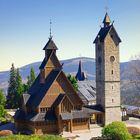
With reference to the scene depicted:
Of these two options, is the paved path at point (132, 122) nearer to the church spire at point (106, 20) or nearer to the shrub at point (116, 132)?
the church spire at point (106, 20)

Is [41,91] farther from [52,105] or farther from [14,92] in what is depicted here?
[14,92]

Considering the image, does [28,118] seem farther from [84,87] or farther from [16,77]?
[16,77]

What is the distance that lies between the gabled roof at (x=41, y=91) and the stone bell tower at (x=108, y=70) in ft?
26.4

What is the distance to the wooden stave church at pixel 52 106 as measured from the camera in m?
47.1

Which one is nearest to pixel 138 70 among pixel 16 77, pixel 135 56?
pixel 135 56

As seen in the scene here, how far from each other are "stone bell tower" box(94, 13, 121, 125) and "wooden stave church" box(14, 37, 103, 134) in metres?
3.75

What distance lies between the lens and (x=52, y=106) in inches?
1892

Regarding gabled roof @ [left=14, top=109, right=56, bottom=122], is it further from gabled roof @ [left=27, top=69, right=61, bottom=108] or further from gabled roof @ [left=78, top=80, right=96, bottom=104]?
gabled roof @ [left=78, top=80, right=96, bottom=104]

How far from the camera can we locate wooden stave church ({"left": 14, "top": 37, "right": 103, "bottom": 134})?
47.1m

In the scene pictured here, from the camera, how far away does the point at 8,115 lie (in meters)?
65.2

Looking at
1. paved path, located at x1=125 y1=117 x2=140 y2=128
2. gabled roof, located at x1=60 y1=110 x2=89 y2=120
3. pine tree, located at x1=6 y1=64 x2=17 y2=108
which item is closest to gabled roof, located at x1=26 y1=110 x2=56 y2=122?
gabled roof, located at x1=60 y1=110 x2=89 y2=120

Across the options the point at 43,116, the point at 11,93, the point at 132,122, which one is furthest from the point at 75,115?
the point at 11,93

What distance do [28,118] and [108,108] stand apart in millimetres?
12960

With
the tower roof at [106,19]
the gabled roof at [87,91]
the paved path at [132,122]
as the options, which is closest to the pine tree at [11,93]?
the gabled roof at [87,91]
